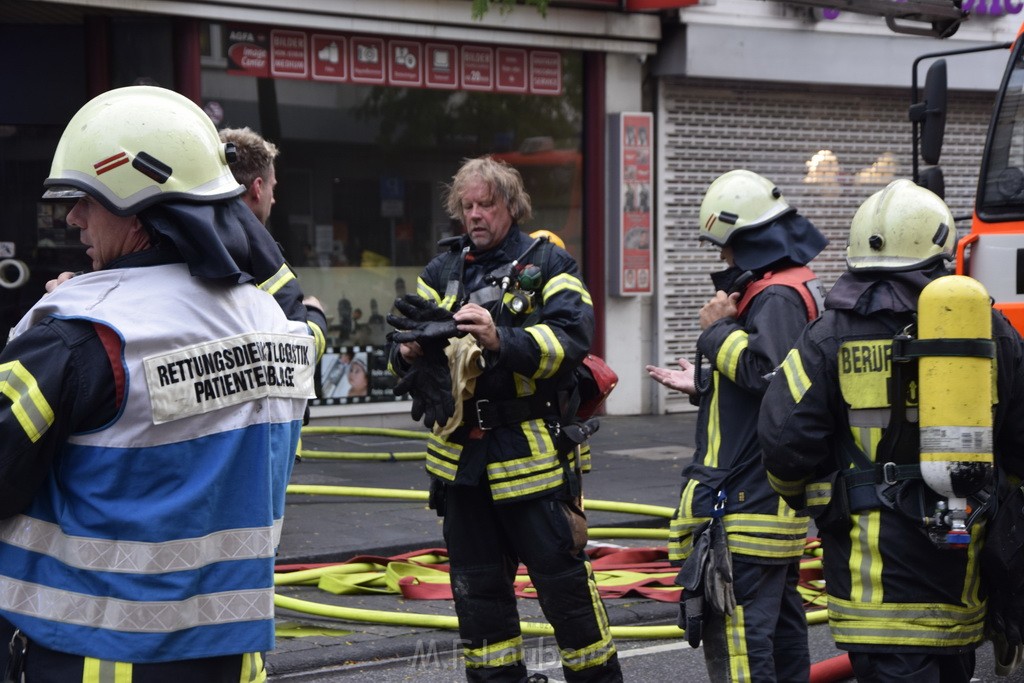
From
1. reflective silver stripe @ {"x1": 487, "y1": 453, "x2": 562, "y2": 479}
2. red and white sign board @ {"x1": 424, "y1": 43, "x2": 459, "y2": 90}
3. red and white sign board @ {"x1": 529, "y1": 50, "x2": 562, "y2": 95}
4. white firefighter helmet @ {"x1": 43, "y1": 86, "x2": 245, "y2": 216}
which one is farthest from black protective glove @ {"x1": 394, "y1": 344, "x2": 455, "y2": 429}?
red and white sign board @ {"x1": 529, "y1": 50, "x2": 562, "y2": 95}

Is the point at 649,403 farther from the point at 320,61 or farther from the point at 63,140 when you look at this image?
the point at 63,140

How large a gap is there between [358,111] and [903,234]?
9963mm

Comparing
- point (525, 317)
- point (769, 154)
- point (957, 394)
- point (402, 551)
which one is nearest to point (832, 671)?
point (525, 317)

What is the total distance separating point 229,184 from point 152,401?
0.48 metres

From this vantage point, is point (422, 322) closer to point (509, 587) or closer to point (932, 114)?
point (509, 587)

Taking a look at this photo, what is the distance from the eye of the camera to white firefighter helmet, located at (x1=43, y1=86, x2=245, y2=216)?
254 centimetres

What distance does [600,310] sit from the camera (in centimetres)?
1427

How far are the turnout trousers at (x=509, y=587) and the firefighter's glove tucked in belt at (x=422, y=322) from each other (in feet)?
1.84

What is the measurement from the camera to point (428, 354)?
15.0ft

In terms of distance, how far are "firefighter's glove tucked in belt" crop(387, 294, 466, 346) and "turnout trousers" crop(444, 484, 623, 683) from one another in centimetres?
56

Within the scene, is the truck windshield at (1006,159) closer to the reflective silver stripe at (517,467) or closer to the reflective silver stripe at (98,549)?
the reflective silver stripe at (517,467)

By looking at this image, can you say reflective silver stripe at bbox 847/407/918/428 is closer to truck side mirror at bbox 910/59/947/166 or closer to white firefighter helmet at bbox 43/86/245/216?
white firefighter helmet at bbox 43/86/245/216

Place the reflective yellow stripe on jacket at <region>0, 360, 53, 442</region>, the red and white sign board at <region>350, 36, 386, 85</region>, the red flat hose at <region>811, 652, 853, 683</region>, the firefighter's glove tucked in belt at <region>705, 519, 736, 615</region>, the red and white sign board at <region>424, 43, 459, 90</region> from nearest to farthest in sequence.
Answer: the reflective yellow stripe on jacket at <region>0, 360, 53, 442</region>, the firefighter's glove tucked in belt at <region>705, 519, 736, 615</region>, the red flat hose at <region>811, 652, 853, 683</region>, the red and white sign board at <region>350, 36, 386, 85</region>, the red and white sign board at <region>424, 43, 459, 90</region>

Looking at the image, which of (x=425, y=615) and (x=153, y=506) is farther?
(x=425, y=615)
